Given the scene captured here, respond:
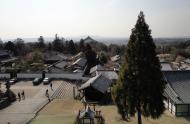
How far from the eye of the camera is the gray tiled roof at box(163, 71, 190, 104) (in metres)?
26.5

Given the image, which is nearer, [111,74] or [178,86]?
[178,86]

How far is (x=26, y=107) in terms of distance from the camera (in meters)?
29.6

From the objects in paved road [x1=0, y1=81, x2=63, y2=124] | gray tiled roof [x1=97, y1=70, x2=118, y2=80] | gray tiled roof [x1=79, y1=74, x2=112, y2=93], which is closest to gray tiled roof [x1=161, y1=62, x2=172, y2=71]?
A: gray tiled roof [x1=97, y1=70, x2=118, y2=80]

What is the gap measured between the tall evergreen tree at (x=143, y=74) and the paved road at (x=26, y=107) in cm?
1056

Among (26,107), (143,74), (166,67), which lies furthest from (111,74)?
(143,74)

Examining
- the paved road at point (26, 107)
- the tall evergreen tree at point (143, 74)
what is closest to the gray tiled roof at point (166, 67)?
the paved road at point (26, 107)

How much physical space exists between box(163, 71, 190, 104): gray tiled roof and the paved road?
43.5 ft

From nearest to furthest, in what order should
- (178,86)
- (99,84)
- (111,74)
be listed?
(178,86) → (99,84) → (111,74)

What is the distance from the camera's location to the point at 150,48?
61.4 ft

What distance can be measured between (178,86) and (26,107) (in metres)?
15.6

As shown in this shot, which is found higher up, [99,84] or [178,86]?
[178,86]

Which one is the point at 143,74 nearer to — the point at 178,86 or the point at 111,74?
the point at 178,86

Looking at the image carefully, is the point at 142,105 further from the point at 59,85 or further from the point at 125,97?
the point at 59,85

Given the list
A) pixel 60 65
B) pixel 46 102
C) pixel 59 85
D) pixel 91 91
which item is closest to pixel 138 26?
pixel 91 91
